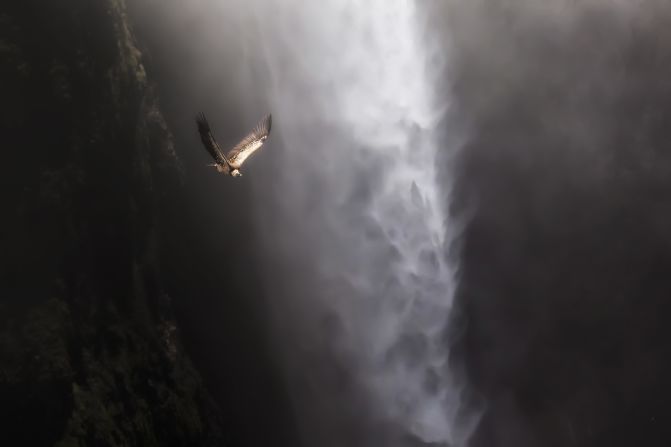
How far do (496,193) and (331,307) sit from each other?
495 cm

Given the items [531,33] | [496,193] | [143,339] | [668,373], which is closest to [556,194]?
[496,193]

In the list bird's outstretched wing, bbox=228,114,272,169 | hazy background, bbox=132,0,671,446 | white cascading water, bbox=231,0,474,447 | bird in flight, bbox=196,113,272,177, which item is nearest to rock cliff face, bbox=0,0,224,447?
hazy background, bbox=132,0,671,446

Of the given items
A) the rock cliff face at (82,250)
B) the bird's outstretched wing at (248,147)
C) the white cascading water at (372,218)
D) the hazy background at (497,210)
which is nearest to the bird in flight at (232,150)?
the bird's outstretched wing at (248,147)

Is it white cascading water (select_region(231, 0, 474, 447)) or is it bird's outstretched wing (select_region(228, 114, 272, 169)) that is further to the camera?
white cascading water (select_region(231, 0, 474, 447))

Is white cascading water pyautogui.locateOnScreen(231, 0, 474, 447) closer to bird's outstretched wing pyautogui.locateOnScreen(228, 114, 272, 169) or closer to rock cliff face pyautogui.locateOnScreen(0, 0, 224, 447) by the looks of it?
rock cliff face pyautogui.locateOnScreen(0, 0, 224, 447)

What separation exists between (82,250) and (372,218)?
23.6 ft

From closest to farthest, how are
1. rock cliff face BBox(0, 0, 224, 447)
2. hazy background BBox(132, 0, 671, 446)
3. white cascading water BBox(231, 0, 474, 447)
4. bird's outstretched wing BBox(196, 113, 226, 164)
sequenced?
1. bird's outstretched wing BBox(196, 113, 226, 164)
2. rock cliff face BBox(0, 0, 224, 447)
3. hazy background BBox(132, 0, 671, 446)
4. white cascading water BBox(231, 0, 474, 447)

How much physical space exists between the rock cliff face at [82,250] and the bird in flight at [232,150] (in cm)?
303

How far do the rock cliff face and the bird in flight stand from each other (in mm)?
3033

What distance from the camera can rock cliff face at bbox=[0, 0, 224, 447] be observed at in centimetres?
689

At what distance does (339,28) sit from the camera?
13.0 meters

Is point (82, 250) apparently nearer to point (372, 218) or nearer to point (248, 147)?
point (248, 147)

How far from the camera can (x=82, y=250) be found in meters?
7.91

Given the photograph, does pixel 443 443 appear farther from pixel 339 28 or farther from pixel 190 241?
pixel 339 28
